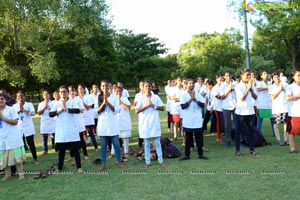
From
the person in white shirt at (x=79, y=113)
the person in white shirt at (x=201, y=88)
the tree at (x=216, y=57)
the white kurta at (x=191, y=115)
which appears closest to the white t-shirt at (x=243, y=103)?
the white kurta at (x=191, y=115)

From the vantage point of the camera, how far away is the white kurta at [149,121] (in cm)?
705

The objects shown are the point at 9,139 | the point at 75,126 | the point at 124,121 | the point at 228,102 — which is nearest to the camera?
the point at 9,139

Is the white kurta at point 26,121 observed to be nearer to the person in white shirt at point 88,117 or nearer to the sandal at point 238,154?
the person in white shirt at point 88,117

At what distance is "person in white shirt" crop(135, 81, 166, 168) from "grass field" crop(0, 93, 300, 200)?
36cm

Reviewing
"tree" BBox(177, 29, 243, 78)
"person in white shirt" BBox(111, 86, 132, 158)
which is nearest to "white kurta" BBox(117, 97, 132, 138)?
"person in white shirt" BBox(111, 86, 132, 158)

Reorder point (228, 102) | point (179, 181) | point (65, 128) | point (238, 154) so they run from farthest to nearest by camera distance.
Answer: point (228, 102) → point (238, 154) → point (65, 128) → point (179, 181)

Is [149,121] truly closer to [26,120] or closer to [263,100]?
[26,120]

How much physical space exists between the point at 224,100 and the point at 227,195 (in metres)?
4.04

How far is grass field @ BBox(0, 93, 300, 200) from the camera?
5.08 meters

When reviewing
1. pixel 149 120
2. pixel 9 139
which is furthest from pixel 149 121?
pixel 9 139

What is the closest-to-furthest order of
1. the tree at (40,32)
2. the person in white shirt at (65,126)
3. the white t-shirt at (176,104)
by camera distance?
the person in white shirt at (65,126)
the white t-shirt at (176,104)
the tree at (40,32)

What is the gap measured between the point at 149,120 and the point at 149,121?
0.07ft

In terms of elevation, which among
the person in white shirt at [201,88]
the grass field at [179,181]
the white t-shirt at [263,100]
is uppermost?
the person in white shirt at [201,88]

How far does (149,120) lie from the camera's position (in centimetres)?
712
